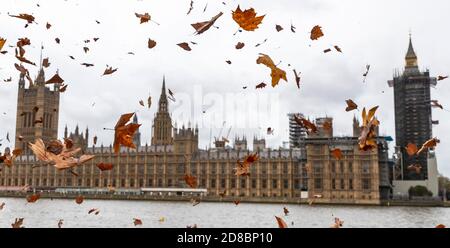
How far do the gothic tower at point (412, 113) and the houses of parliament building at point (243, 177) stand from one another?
85.2 ft

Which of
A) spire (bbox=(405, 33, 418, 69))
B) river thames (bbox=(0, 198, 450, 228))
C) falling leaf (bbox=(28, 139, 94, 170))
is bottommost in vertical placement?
river thames (bbox=(0, 198, 450, 228))

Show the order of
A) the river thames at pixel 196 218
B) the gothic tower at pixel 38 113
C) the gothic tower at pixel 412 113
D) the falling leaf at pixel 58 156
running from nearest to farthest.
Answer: the falling leaf at pixel 58 156 → the river thames at pixel 196 218 → the gothic tower at pixel 412 113 → the gothic tower at pixel 38 113

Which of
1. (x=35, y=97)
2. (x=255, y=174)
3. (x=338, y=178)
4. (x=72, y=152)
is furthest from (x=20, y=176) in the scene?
(x=72, y=152)

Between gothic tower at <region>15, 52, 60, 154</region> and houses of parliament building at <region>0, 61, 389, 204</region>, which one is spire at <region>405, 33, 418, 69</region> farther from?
gothic tower at <region>15, 52, 60, 154</region>

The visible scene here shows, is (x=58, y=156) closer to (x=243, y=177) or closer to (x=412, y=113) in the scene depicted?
(x=243, y=177)

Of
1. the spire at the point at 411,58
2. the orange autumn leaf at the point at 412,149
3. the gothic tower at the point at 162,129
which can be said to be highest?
the spire at the point at 411,58

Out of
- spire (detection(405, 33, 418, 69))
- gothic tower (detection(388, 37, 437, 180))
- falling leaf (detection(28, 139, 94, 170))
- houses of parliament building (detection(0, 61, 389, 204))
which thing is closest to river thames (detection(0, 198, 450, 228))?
falling leaf (detection(28, 139, 94, 170))

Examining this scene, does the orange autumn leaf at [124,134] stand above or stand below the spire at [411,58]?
below

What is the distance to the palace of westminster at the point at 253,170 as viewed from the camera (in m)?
97.6

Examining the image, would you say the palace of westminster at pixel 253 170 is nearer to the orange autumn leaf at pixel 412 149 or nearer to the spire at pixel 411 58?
the spire at pixel 411 58

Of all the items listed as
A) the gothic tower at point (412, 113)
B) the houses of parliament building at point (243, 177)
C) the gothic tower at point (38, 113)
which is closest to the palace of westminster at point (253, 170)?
the houses of parliament building at point (243, 177)

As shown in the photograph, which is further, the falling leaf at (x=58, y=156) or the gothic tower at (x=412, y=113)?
the gothic tower at (x=412, y=113)

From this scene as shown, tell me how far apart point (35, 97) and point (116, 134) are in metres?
149

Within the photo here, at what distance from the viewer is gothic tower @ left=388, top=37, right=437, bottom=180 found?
12437 cm
